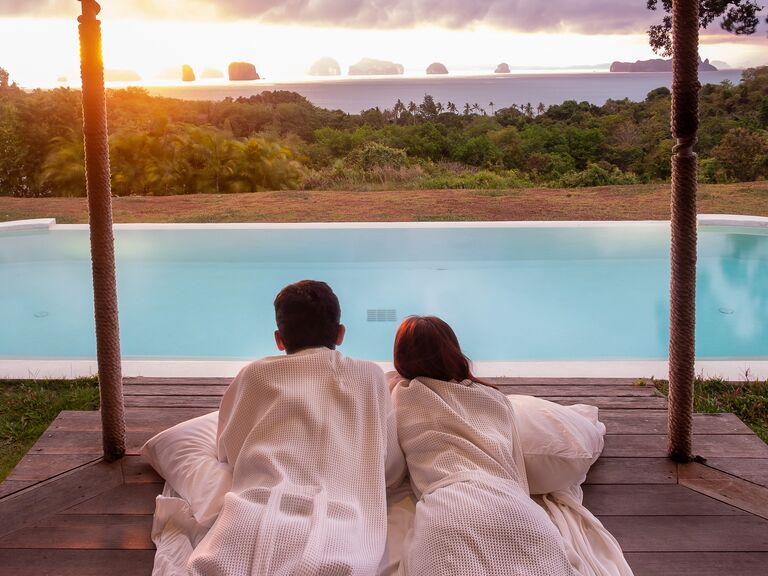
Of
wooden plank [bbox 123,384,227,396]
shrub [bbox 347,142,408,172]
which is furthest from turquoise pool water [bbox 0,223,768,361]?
shrub [bbox 347,142,408,172]

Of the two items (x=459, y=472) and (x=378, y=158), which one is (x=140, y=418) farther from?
(x=378, y=158)

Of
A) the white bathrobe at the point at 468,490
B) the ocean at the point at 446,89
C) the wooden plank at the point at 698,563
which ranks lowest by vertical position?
the wooden plank at the point at 698,563

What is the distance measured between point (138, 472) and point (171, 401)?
21.2 inches

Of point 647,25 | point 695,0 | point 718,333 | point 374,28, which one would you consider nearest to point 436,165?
point 374,28

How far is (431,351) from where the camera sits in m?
1.78

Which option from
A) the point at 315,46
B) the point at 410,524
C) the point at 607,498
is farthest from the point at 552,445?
the point at 315,46

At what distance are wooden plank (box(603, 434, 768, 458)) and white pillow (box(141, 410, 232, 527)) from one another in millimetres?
1047

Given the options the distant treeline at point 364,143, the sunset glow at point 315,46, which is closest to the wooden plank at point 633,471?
the distant treeline at point 364,143

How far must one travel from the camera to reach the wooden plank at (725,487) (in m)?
1.82

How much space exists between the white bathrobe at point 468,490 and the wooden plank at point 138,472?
26.9 inches

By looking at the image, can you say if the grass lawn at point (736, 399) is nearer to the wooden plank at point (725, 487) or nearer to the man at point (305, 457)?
the wooden plank at point (725, 487)

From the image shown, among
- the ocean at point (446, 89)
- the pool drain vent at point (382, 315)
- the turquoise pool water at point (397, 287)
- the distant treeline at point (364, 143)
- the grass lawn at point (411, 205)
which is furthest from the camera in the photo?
the ocean at point (446, 89)

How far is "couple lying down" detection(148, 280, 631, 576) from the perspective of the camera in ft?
4.32

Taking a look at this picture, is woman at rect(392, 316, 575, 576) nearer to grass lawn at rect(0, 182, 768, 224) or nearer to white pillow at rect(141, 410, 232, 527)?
white pillow at rect(141, 410, 232, 527)
